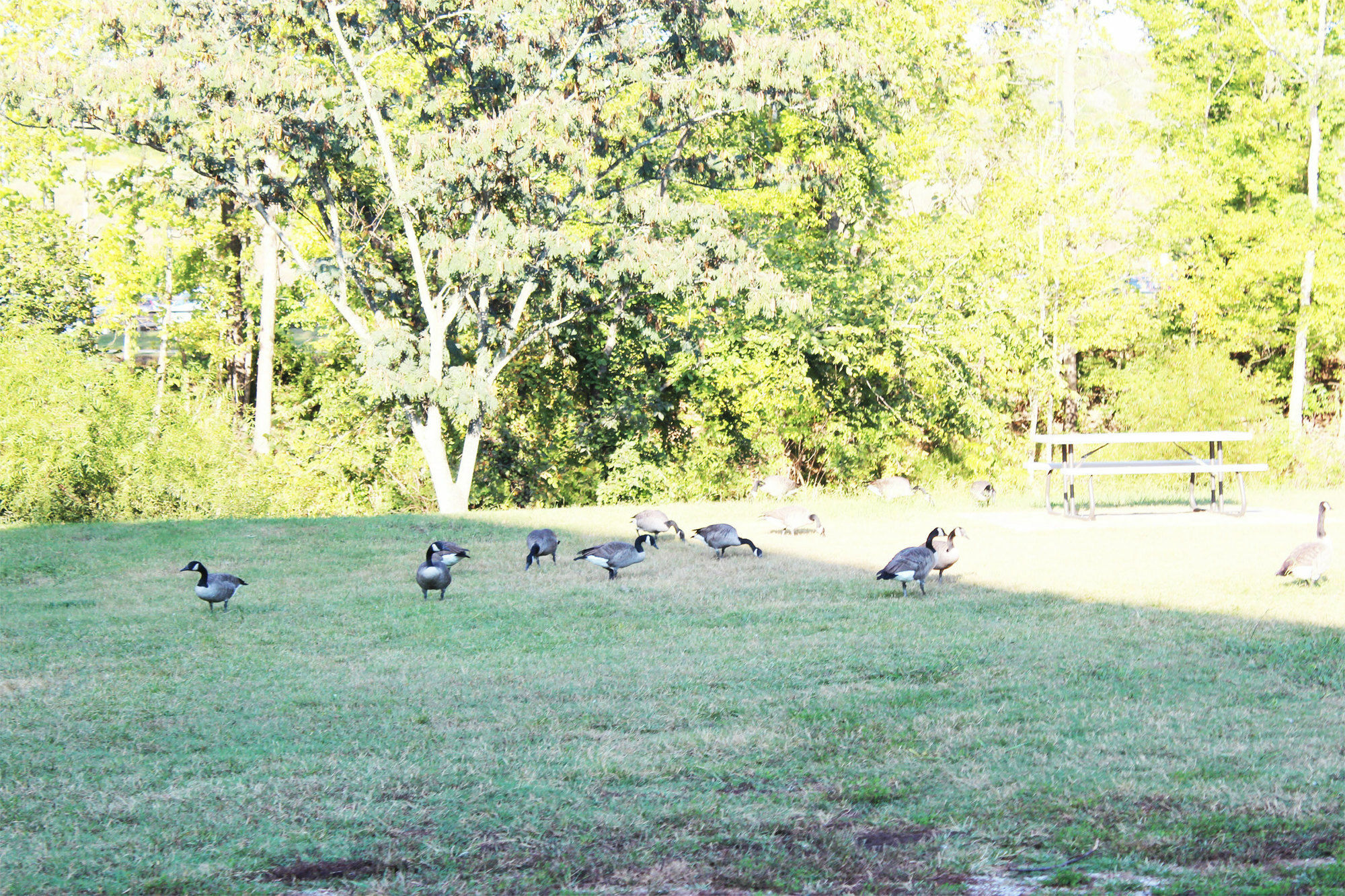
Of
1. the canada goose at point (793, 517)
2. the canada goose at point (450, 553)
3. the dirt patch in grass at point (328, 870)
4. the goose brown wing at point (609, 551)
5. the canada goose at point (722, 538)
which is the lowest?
the dirt patch in grass at point (328, 870)

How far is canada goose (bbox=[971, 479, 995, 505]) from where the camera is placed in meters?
19.2

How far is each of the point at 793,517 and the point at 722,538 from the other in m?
2.14

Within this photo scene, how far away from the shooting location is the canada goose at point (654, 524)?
585 inches

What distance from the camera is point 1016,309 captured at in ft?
77.4

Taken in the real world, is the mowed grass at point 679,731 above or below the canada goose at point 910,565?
below

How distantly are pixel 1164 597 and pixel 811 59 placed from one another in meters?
11.3

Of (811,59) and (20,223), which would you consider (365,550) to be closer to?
(811,59)

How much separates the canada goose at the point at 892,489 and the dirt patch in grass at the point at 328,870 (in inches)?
602

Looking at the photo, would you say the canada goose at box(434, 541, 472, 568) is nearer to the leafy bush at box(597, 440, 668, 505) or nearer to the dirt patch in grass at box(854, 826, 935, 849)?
the dirt patch in grass at box(854, 826, 935, 849)

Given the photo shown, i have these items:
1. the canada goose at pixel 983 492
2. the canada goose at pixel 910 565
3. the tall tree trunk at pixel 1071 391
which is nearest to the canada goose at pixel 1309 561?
the canada goose at pixel 910 565

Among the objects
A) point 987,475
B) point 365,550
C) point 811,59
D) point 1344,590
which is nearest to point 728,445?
point 987,475

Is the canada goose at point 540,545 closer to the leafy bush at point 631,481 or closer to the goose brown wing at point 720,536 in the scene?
the goose brown wing at point 720,536

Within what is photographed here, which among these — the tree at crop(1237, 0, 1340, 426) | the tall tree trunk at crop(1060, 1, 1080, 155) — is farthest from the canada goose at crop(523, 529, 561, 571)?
the tree at crop(1237, 0, 1340, 426)

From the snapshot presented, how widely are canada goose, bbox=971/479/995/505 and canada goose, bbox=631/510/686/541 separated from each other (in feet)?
20.0
